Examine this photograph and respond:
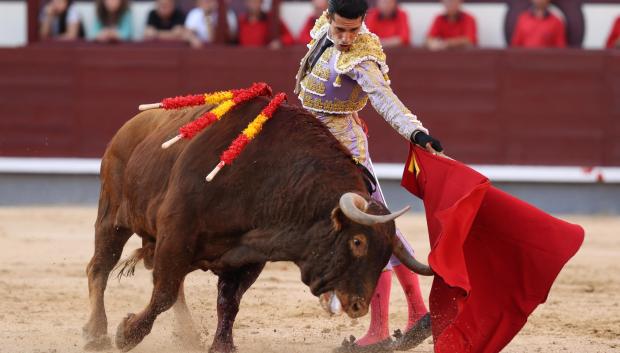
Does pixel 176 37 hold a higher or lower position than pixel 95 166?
higher

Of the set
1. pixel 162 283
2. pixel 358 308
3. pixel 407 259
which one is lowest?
pixel 162 283

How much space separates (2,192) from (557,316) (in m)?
4.91

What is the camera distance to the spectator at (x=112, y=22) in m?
8.99

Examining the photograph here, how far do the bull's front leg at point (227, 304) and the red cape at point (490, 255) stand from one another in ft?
2.21

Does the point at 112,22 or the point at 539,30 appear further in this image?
the point at 112,22

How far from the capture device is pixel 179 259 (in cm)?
399

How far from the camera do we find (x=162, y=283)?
13.3 feet

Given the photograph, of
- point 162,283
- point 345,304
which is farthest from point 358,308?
point 162,283

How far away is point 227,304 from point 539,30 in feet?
16.3

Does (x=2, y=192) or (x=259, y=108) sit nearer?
(x=259, y=108)

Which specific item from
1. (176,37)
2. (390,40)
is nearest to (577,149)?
(390,40)

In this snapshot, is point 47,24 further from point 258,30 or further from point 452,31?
point 452,31

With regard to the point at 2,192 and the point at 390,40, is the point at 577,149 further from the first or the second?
the point at 2,192

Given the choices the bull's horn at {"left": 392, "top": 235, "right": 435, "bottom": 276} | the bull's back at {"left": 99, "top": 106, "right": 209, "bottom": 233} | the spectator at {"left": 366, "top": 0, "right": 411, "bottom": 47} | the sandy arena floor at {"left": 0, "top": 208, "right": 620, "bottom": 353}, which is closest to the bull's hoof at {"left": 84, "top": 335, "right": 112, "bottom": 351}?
the sandy arena floor at {"left": 0, "top": 208, "right": 620, "bottom": 353}
